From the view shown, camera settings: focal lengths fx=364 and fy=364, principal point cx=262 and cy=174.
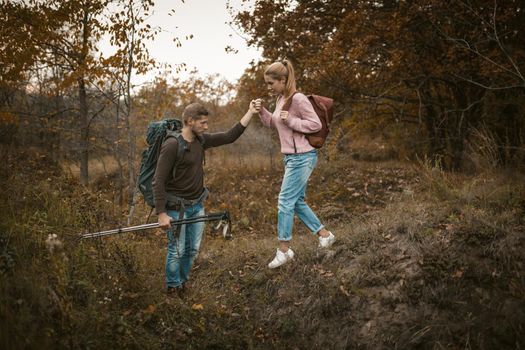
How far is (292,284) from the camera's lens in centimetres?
425

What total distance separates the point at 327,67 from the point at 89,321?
6846 mm

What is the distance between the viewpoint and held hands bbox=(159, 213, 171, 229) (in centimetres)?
373

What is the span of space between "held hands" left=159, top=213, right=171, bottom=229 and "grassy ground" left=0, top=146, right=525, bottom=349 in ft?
2.34

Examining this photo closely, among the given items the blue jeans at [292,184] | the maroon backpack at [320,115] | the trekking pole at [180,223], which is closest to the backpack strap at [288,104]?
the maroon backpack at [320,115]

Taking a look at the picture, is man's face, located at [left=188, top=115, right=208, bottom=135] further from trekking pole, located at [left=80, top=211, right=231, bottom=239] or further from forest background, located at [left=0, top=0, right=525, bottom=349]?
forest background, located at [left=0, top=0, right=525, bottom=349]

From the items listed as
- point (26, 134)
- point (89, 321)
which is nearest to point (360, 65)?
point (89, 321)

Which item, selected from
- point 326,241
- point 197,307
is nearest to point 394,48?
point 326,241

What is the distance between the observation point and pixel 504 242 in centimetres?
371

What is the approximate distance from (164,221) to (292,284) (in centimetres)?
165

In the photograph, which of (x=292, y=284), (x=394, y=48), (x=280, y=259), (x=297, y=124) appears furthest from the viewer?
(x=394, y=48)

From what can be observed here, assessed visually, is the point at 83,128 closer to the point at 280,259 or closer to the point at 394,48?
the point at 280,259

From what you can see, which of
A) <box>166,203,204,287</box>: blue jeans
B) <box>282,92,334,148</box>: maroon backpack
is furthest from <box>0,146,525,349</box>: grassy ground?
<box>282,92,334,148</box>: maroon backpack

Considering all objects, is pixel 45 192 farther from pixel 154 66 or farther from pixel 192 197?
pixel 154 66

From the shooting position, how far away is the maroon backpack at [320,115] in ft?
13.4
